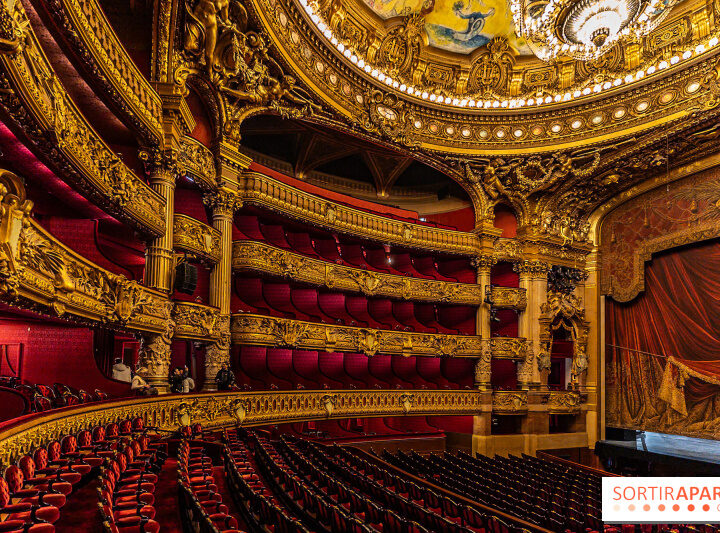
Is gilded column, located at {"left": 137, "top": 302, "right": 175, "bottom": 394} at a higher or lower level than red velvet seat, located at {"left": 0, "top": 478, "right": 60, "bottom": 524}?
higher

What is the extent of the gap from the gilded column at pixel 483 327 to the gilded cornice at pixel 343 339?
0.28m

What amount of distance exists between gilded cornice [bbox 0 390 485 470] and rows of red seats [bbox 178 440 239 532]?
1051 mm

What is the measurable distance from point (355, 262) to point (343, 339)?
10.1 ft

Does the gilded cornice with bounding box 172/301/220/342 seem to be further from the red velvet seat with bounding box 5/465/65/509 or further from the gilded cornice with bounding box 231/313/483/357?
the red velvet seat with bounding box 5/465/65/509

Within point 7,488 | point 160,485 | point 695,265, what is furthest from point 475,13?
point 7,488

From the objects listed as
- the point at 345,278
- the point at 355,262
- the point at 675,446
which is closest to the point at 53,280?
the point at 345,278

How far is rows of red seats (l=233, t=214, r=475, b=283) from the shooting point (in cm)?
1265

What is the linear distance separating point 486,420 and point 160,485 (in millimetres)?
11468

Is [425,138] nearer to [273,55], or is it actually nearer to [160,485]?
[273,55]

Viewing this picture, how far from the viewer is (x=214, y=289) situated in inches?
397

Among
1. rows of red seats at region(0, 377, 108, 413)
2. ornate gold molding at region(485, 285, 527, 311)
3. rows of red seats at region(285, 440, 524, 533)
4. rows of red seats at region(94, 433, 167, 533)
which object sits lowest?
rows of red seats at region(285, 440, 524, 533)

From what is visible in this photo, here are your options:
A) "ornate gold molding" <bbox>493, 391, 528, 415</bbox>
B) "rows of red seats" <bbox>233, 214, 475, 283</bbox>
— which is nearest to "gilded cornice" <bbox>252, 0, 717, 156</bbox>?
"rows of red seats" <bbox>233, 214, 475, 283</bbox>

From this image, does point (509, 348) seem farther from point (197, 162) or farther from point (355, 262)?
point (197, 162)

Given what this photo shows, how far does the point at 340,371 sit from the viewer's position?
14.2 metres
